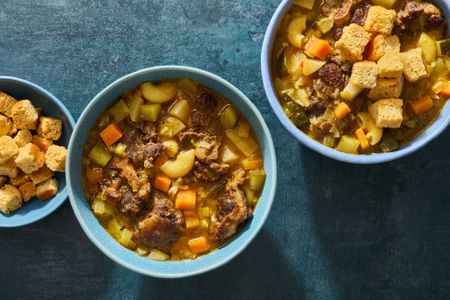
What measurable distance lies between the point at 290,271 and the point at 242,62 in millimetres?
1116

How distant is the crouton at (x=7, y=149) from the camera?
9.21ft

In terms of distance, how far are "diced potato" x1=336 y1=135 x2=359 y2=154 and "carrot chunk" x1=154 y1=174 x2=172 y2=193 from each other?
0.82 meters

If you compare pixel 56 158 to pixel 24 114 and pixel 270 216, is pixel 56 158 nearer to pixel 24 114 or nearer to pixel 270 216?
pixel 24 114

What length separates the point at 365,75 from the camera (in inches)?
100

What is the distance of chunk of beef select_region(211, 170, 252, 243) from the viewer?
2.65 meters

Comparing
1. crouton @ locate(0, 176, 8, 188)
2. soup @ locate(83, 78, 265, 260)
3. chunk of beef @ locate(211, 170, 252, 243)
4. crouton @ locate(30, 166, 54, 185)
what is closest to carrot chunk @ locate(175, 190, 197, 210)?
soup @ locate(83, 78, 265, 260)

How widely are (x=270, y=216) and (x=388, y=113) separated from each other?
827 millimetres

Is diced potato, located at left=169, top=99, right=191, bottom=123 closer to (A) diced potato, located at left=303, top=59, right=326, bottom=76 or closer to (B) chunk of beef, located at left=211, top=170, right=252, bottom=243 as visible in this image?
(B) chunk of beef, located at left=211, top=170, right=252, bottom=243

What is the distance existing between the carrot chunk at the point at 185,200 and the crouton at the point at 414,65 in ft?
3.72

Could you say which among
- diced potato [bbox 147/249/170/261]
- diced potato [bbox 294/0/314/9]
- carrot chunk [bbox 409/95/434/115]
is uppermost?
diced potato [bbox 294/0/314/9]

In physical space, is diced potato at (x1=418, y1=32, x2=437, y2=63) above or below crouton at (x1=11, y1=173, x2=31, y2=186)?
above

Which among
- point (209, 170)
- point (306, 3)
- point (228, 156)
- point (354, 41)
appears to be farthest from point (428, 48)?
point (209, 170)

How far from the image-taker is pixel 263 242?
3.02 metres

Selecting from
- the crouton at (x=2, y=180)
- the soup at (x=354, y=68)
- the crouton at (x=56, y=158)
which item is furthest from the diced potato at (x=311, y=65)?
the crouton at (x=2, y=180)
